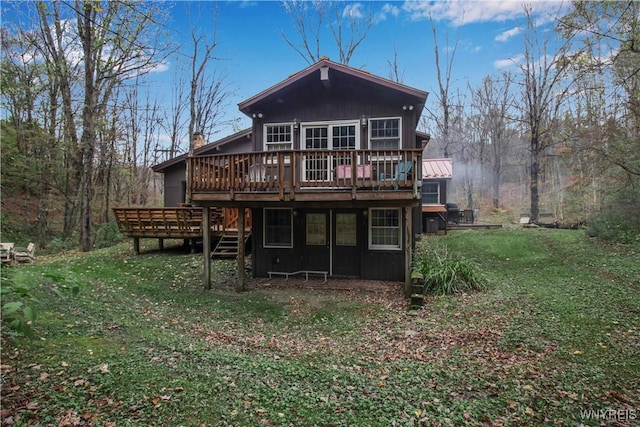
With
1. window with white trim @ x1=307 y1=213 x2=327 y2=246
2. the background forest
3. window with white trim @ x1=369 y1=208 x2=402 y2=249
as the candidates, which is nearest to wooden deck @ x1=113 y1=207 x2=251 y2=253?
the background forest

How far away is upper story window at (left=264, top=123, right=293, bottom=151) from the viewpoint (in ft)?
37.3

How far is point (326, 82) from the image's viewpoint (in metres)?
10.7

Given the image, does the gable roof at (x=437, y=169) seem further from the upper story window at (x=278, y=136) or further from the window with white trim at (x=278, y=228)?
the window with white trim at (x=278, y=228)

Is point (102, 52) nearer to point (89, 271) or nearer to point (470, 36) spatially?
point (89, 271)

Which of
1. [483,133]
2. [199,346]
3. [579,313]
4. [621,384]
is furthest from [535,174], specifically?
[199,346]

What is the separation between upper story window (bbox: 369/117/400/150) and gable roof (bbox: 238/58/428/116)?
0.90 meters

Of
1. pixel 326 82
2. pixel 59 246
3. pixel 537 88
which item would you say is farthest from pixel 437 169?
pixel 59 246

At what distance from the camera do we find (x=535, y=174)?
22047 millimetres

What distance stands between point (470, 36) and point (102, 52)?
2656 cm

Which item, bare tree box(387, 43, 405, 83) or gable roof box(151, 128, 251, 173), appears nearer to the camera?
gable roof box(151, 128, 251, 173)

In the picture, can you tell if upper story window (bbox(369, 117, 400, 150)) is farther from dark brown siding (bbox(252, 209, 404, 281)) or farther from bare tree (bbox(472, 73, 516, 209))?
bare tree (bbox(472, 73, 516, 209))

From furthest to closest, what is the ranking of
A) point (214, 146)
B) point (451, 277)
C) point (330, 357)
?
point (214, 146) < point (451, 277) < point (330, 357)

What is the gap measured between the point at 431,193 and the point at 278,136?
11390 mm

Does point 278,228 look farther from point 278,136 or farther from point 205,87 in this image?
point 205,87
